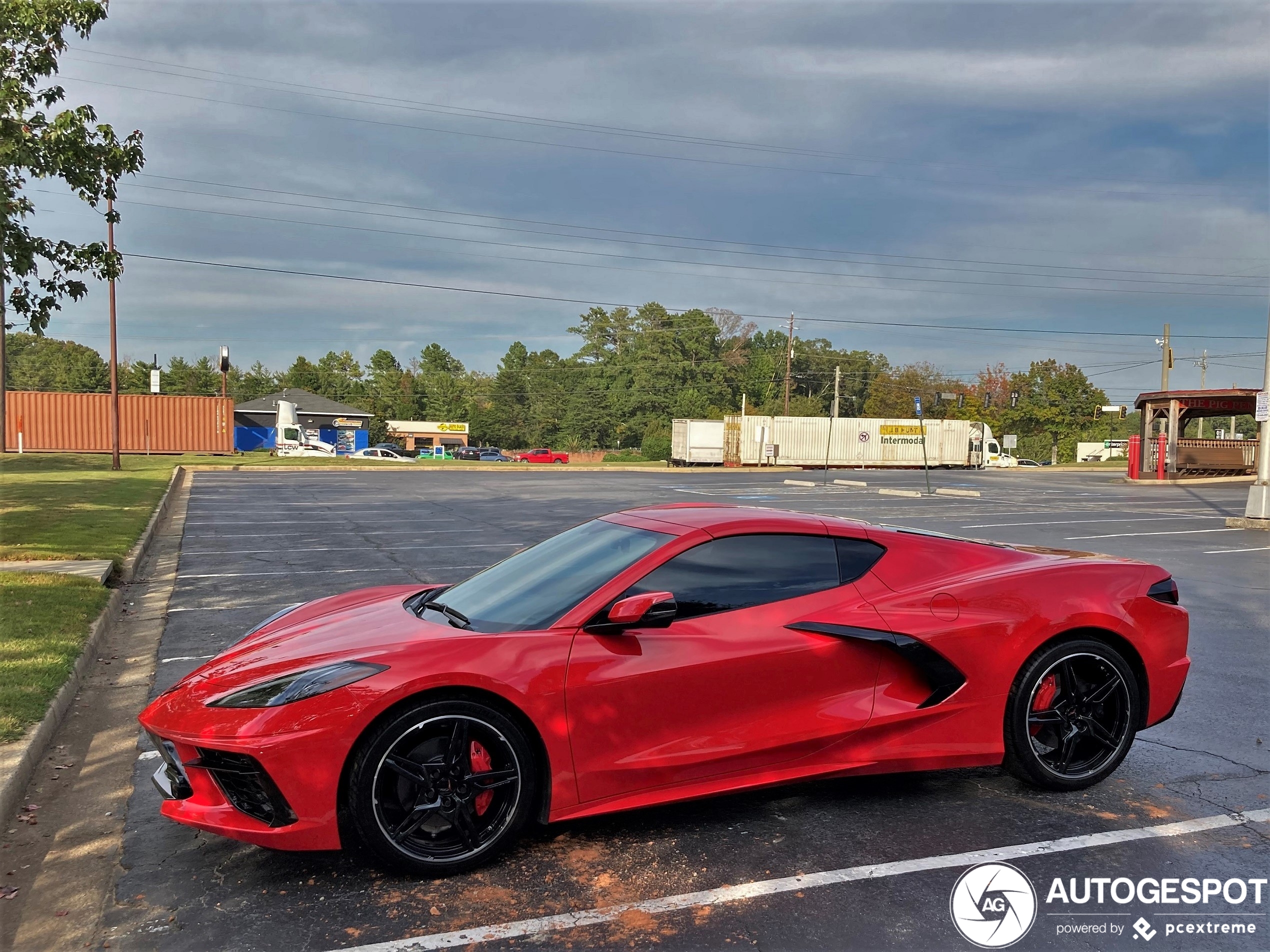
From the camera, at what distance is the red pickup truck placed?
265 feet

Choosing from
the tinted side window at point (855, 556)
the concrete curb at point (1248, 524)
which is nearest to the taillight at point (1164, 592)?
the tinted side window at point (855, 556)

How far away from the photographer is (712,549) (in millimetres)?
4227

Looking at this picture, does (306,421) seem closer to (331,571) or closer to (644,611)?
(331,571)

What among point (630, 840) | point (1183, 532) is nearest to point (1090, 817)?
point (630, 840)

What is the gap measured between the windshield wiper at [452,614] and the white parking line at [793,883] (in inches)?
48.6

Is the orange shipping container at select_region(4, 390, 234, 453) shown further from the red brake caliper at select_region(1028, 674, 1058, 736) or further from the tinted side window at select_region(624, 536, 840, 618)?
the red brake caliper at select_region(1028, 674, 1058, 736)

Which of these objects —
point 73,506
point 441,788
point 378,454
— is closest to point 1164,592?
point 441,788

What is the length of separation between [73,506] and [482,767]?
17700mm

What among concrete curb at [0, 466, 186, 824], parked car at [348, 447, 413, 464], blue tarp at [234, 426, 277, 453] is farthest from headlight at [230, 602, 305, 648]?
blue tarp at [234, 426, 277, 453]

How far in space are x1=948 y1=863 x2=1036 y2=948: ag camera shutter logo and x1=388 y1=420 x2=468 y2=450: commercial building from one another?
311ft

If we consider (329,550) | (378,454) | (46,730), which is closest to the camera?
(46,730)

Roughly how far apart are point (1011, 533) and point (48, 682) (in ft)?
51.1

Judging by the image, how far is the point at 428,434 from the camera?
3895 inches

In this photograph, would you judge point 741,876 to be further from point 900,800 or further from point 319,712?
point 319,712
